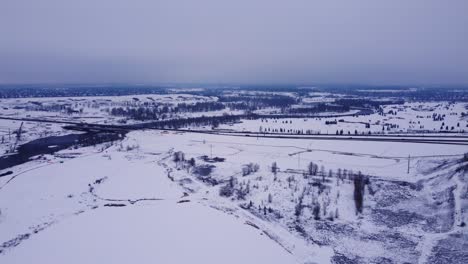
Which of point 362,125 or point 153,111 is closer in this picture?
point 362,125

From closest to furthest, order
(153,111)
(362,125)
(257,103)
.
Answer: (362,125) < (153,111) < (257,103)

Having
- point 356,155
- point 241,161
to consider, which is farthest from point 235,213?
point 356,155

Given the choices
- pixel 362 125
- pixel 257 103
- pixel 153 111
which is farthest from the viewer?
pixel 257 103

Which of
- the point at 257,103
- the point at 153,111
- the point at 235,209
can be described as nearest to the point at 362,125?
the point at 235,209

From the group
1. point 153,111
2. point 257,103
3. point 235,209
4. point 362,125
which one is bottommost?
point 235,209

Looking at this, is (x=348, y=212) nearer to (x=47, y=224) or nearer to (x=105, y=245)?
(x=105, y=245)

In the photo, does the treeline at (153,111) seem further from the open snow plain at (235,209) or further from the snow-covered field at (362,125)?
the open snow plain at (235,209)

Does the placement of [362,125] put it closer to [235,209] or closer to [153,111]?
[235,209]

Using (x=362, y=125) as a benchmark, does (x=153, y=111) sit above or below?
above

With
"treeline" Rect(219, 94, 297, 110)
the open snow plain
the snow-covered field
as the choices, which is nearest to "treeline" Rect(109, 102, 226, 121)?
"treeline" Rect(219, 94, 297, 110)
